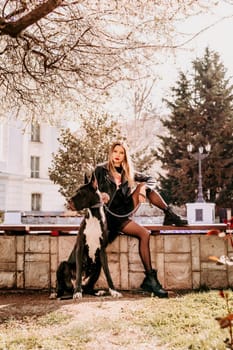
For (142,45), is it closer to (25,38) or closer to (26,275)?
(25,38)

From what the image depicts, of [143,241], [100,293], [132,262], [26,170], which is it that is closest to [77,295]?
[100,293]

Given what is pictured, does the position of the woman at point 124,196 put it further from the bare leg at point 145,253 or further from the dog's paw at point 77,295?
the dog's paw at point 77,295

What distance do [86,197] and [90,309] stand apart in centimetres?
147

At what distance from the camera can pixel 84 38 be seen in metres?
6.14

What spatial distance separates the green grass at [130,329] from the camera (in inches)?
129

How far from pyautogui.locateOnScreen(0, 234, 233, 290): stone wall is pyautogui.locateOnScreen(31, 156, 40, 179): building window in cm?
2506

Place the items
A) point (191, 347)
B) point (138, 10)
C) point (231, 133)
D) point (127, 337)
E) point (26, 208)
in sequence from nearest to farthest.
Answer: point (191, 347), point (127, 337), point (138, 10), point (231, 133), point (26, 208)

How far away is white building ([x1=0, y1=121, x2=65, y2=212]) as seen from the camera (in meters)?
28.2

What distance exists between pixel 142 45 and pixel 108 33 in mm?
514

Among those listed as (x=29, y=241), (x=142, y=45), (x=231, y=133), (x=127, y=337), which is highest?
(x=231, y=133)

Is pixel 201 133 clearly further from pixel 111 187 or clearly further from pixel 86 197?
pixel 86 197

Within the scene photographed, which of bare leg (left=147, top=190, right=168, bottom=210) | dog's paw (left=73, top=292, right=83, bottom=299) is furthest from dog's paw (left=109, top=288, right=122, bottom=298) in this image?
bare leg (left=147, top=190, right=168, bottom=210)

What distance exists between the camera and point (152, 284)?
17.6 ft

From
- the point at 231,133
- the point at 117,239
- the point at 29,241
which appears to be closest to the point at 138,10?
the point at 117,239
